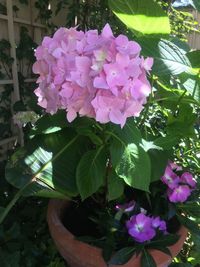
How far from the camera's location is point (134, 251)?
3.52 ft

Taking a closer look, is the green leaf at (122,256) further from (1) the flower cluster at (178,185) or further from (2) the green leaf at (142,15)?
(2) the green leaf at (142,15)

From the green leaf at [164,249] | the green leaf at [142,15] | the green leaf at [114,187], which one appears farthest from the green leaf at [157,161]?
the green leaf at [142,15]

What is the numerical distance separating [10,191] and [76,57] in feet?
3.55

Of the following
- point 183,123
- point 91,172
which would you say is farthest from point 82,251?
point 183,123

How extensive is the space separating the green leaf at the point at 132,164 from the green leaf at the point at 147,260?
217mm

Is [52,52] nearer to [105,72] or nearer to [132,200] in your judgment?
[105,72]

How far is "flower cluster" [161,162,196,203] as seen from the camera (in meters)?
1.22

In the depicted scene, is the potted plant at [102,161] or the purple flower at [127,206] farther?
the purple flower at [127,206]

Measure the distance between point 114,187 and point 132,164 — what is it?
11 cm

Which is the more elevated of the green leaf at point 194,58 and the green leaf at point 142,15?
the green leaf at point 142,15

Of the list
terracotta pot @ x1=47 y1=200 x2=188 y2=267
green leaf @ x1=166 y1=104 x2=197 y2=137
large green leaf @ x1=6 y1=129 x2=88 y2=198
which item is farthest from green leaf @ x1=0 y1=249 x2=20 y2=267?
green leaf @ x1=166 y1=104 x2=197 y2=137

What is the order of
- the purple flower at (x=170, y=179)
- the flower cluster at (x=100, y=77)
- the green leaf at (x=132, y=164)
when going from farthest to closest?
the purple flower at (x=170, y=179) → the green leaf at (x=132, y=164) → the flower cluster at (x=100, y=77)

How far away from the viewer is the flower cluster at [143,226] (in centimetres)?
109

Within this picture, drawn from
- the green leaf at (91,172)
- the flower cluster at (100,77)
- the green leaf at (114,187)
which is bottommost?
the green leaf at (114,187)
